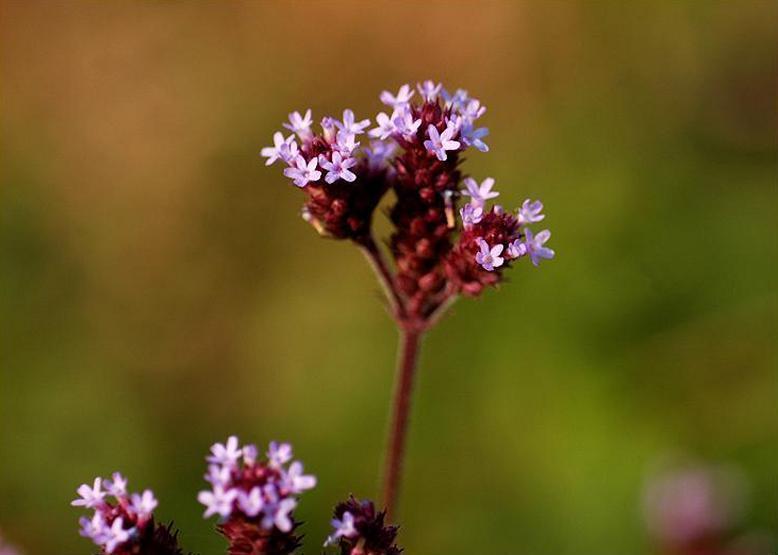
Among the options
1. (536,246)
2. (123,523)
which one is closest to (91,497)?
(123,523)

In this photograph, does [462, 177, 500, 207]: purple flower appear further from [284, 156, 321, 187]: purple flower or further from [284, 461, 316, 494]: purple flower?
[284, 461, 316, 494]: purple flower

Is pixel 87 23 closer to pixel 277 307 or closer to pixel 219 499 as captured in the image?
pixel 277 307

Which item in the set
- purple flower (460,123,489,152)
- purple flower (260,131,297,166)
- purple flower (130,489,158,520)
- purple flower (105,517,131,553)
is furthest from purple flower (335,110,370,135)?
purple flower (105,517,131,553)

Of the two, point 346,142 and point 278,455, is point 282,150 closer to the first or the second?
point 346,142

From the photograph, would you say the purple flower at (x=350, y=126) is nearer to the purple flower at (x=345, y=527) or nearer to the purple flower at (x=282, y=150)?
the purple flower at (x=282, y=150)

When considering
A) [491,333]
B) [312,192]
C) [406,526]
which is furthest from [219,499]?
[491,333]

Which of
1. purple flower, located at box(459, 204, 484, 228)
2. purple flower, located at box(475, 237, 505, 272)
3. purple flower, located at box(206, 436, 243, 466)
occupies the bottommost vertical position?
purple flower, located at box(206, 436, 243, 466)
